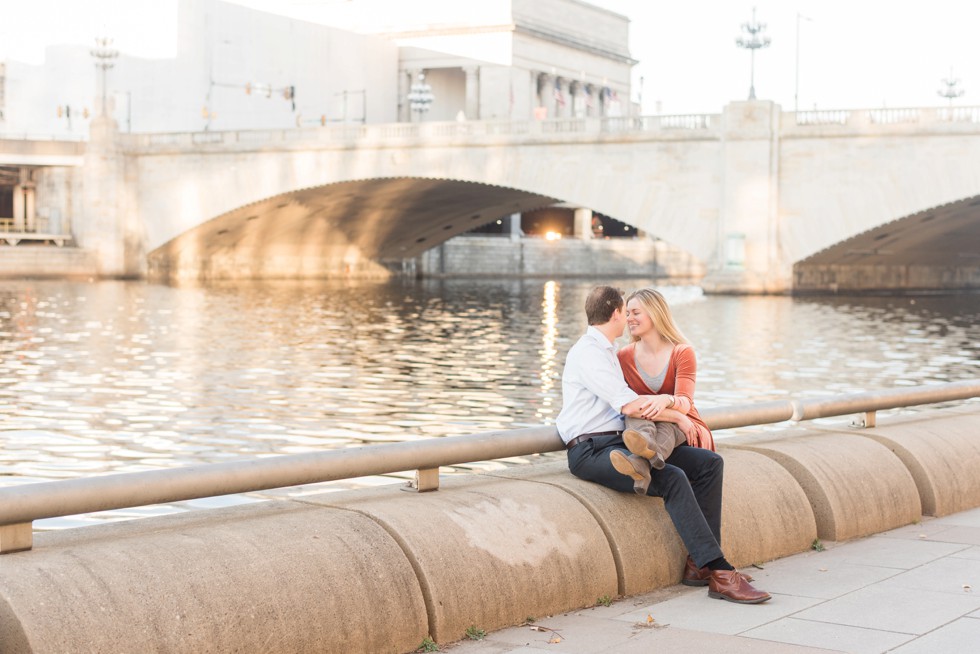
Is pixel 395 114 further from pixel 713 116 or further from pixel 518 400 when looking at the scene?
pixel 518 400

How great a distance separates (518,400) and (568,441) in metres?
13.1

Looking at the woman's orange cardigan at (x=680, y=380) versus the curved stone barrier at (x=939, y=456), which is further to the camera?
the curved stone barrier at (x=939, y=456)

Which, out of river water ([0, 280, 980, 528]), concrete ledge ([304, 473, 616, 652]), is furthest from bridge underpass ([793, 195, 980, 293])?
concrete ledge ([304, 473, 616, 652])

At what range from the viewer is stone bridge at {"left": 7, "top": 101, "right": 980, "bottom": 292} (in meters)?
53.2

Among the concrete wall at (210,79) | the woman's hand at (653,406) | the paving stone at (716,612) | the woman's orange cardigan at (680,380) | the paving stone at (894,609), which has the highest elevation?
the concrete wall at (210,79)

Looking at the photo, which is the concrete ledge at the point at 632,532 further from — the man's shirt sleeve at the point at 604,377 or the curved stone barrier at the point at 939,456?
the curved stone barrier at the point at 939,456

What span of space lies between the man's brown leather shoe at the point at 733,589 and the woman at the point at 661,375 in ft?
1.78

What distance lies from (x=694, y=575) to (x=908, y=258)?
6083 centimetres

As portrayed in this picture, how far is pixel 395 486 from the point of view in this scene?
7.18 meters

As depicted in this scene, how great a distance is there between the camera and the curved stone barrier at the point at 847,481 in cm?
854

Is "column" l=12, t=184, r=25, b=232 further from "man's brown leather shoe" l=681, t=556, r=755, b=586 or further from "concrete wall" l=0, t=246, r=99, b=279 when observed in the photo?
"man's brown leather shoe" l=681, t=556, r=755, b=586

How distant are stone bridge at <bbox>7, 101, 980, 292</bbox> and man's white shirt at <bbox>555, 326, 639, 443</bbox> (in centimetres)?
4574

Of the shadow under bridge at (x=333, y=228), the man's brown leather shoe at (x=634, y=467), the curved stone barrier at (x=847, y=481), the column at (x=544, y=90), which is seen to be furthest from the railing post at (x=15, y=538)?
the column at (x=544, y=90)

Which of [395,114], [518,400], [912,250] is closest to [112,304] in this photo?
[518,400]
